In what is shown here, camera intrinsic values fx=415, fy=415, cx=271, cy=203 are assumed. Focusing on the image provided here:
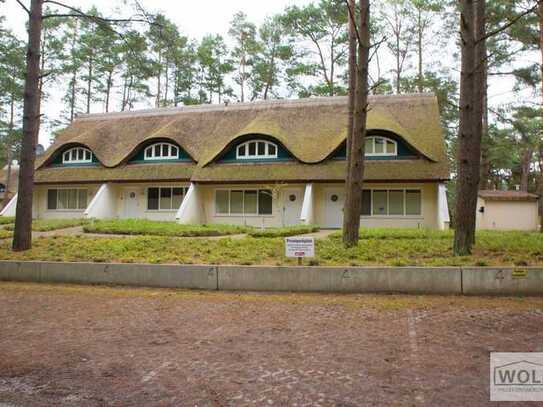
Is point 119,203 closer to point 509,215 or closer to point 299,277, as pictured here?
point 299,277

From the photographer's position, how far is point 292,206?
854 inches

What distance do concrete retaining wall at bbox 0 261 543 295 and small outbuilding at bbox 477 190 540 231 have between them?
60.4 ft

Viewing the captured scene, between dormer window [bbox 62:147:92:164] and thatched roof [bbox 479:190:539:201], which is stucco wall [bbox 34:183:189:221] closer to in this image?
dormer window [bbox 62:147:92:164]

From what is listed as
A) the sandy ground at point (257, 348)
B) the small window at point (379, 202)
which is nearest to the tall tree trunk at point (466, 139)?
the sandy ground at point (257, 348)

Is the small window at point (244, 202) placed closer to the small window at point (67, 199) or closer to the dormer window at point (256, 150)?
the dormer window at point (256, 150)

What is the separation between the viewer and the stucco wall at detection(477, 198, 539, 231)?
23641 mm

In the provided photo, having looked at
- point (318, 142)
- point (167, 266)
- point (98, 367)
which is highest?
point (318, 142)

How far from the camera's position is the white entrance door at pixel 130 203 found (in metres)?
24.1

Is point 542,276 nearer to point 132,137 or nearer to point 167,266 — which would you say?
point 167,266

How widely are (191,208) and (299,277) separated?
46.6 feet

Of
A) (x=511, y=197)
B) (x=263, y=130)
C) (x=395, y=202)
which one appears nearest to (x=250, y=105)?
(x=263, y=130)

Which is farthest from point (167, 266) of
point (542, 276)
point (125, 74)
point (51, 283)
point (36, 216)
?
point (125, 74)

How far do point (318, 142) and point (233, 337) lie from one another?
57.7 feet

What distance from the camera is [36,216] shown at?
26.0 metres
